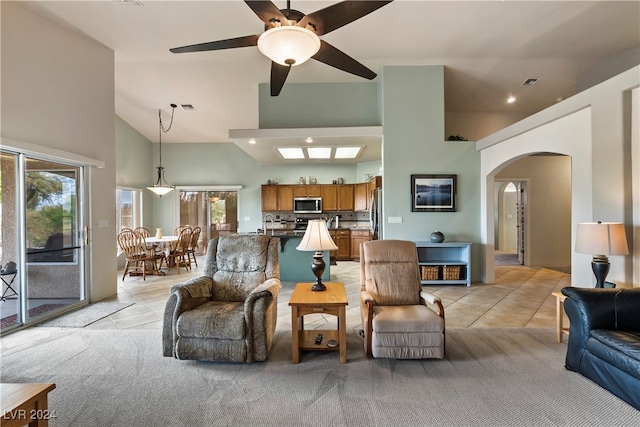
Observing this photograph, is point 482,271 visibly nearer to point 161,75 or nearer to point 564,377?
point 564,377

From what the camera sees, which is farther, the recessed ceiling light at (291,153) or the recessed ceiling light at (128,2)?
the recessed ceiling light at (291,153)

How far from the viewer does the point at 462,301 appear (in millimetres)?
4109

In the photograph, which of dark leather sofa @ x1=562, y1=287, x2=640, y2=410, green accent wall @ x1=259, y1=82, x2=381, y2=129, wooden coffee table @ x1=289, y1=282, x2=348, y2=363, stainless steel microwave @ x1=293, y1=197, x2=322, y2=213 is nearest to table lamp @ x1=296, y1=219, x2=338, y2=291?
wooden coffee table @ x1=289, y1=282, x2=348, y2=363

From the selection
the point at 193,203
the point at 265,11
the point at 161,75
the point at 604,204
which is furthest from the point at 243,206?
the point at 604,204

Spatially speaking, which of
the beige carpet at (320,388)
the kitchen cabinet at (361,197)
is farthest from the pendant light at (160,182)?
the kitchen cabinet at (361,197)

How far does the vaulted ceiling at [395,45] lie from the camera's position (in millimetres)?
3590

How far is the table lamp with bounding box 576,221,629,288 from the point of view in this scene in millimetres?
2525

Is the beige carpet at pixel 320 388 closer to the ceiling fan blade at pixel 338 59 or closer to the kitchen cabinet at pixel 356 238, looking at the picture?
the ceiling fan blade at pixel 338 59

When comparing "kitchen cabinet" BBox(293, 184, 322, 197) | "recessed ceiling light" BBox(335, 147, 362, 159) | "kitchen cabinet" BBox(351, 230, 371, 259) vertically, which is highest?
"recessed ceiling light" BBox(335, 147, 362, 159)

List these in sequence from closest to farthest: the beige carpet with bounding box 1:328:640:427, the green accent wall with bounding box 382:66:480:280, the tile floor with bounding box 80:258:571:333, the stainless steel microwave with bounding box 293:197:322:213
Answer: the beige carpet with bounding box 1:328:640:427, the tile floor with bounding box 80:258:571:333, the green accent wall with bounding box 382:66:480:280, the stainless steel microwave with bounding box 293:197:322:213

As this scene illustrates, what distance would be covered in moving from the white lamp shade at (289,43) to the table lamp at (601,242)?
9.69 ft

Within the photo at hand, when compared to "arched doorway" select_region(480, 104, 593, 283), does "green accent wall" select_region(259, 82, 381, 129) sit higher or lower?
higher

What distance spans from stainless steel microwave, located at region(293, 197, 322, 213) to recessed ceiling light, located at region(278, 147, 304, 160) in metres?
1.35

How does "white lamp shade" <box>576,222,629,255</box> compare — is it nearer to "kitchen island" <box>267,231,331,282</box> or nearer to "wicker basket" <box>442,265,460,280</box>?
"wicker basket" <box>442,265,460,280</box>
